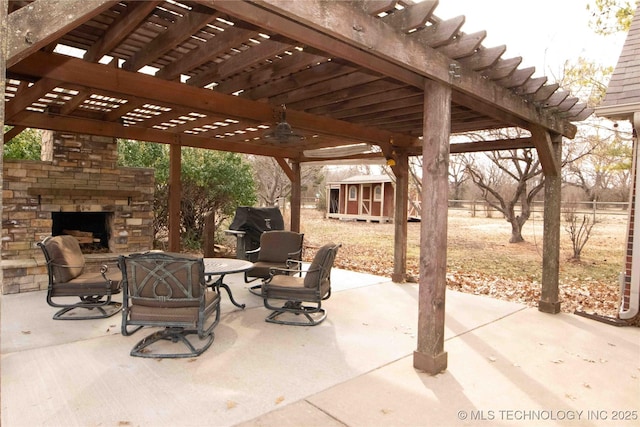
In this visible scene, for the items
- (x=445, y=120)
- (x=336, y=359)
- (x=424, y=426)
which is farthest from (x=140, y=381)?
(x=445, y=120)

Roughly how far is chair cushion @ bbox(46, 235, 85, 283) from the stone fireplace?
62.8 inches

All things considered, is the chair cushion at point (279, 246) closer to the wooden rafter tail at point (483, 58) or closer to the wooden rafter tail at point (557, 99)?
the wooden rafter tail at point (483, 58)

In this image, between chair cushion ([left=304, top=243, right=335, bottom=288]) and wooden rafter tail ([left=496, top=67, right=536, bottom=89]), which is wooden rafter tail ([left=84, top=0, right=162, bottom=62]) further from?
wooden rafter tail ([left=496, top=67, right=536, bottom=89])

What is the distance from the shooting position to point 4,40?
1506 mm

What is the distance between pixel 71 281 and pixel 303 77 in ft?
10.7

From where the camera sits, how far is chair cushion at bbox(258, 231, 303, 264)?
19.6 ft

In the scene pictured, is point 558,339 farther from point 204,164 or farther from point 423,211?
point 204,164

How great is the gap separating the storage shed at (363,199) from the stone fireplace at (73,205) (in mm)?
13758

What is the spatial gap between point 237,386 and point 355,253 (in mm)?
7684

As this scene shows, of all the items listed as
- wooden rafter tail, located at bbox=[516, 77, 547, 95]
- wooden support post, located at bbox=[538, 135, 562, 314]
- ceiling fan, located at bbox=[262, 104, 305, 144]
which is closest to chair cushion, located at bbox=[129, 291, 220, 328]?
ceiling fan, located at bbox=[262, 104, 305, 144]

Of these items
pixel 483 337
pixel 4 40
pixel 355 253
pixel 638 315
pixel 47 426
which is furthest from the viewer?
pixel 355 253

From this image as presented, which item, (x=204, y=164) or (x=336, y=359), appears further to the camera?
(x=204, y=164)

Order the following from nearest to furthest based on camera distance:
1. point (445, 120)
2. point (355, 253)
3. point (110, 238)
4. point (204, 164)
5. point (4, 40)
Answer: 1. point (4, 40)
2. point (445, 120)
3. point (110, 238)
4. point (204, 164)
5. point (355, 253)

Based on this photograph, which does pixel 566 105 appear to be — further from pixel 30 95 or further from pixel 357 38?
pixel 30 95
